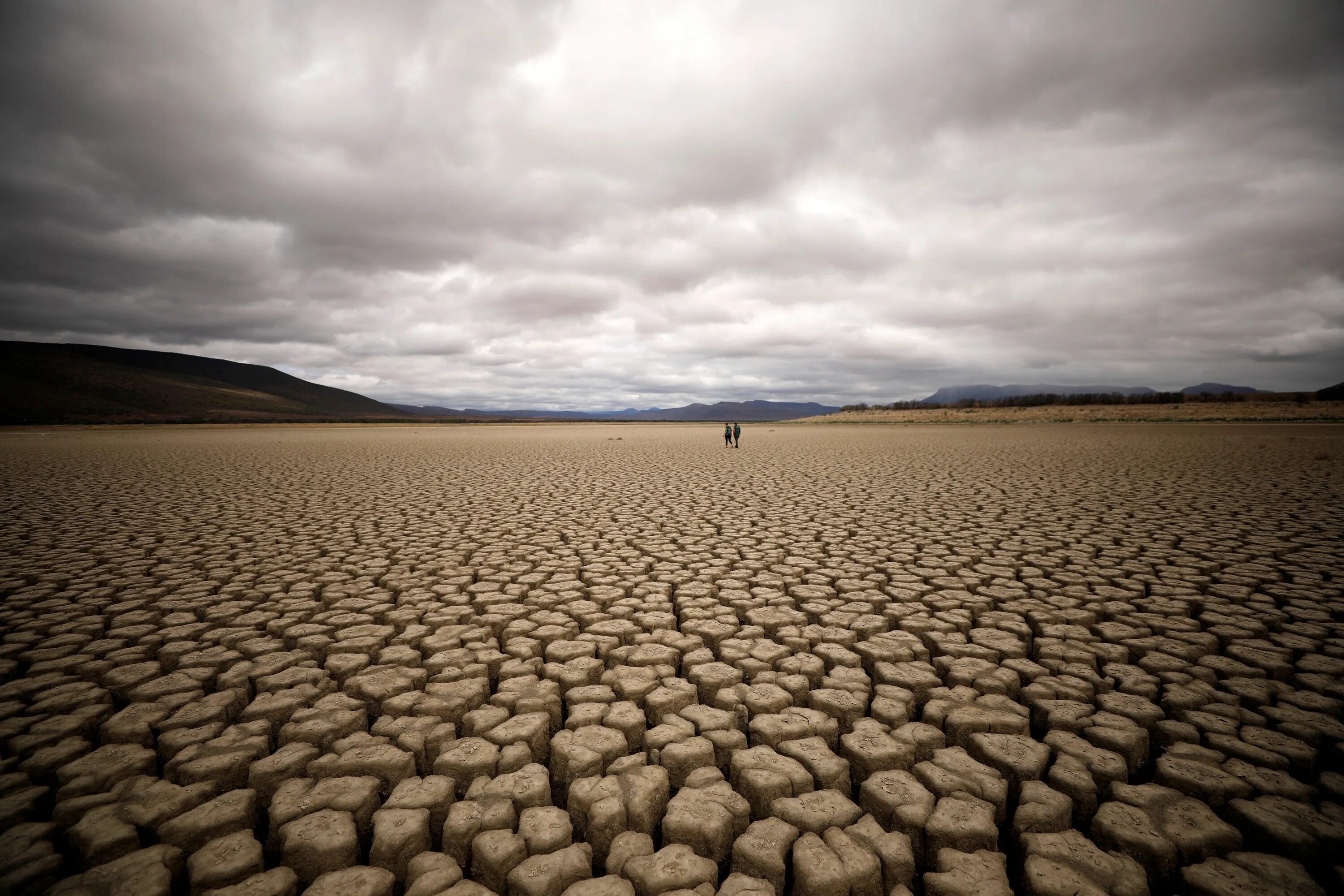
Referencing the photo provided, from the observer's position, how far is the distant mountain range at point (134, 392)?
7106 cm

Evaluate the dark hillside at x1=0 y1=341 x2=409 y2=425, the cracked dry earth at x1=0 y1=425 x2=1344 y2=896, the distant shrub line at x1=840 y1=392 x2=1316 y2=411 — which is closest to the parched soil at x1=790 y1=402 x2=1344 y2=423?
the distant shrub line at x1=840 y1=392 x2=1316 y2=411

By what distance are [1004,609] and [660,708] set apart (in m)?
2.54

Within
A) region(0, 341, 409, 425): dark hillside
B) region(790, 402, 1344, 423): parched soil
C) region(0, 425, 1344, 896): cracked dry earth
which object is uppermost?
region(0, 341, 409, 425): dark hillside

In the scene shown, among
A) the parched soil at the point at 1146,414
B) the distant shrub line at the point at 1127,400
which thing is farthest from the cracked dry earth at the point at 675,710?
the distant shrub line at the point at 1127,400

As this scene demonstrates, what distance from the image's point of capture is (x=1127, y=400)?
42.9 metres

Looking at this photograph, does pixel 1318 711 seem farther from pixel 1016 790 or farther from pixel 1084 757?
pixel 1016 790

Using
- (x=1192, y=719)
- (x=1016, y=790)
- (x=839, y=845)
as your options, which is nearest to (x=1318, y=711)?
(x=1192, y=719)

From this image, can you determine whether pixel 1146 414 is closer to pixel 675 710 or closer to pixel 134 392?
pixel 675 710

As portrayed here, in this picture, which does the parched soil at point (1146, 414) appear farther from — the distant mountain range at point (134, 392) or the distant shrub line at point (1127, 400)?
the distant mountain range at point (134, 392)

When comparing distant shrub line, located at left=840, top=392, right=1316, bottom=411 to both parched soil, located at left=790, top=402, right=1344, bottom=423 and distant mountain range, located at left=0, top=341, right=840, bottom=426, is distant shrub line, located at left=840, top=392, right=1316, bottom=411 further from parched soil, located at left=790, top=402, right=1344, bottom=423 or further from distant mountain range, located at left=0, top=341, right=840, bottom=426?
distant mountain range, located at left=0, top=341, right=840, bottom=426

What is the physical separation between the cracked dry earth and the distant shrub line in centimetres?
4611

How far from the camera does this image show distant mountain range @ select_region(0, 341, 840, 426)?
71062 millimetres

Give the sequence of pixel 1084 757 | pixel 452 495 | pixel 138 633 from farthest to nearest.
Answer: pixel 452 495
pixel 138 633
pixel 1084 757

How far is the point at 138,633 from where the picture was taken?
10.2ft
